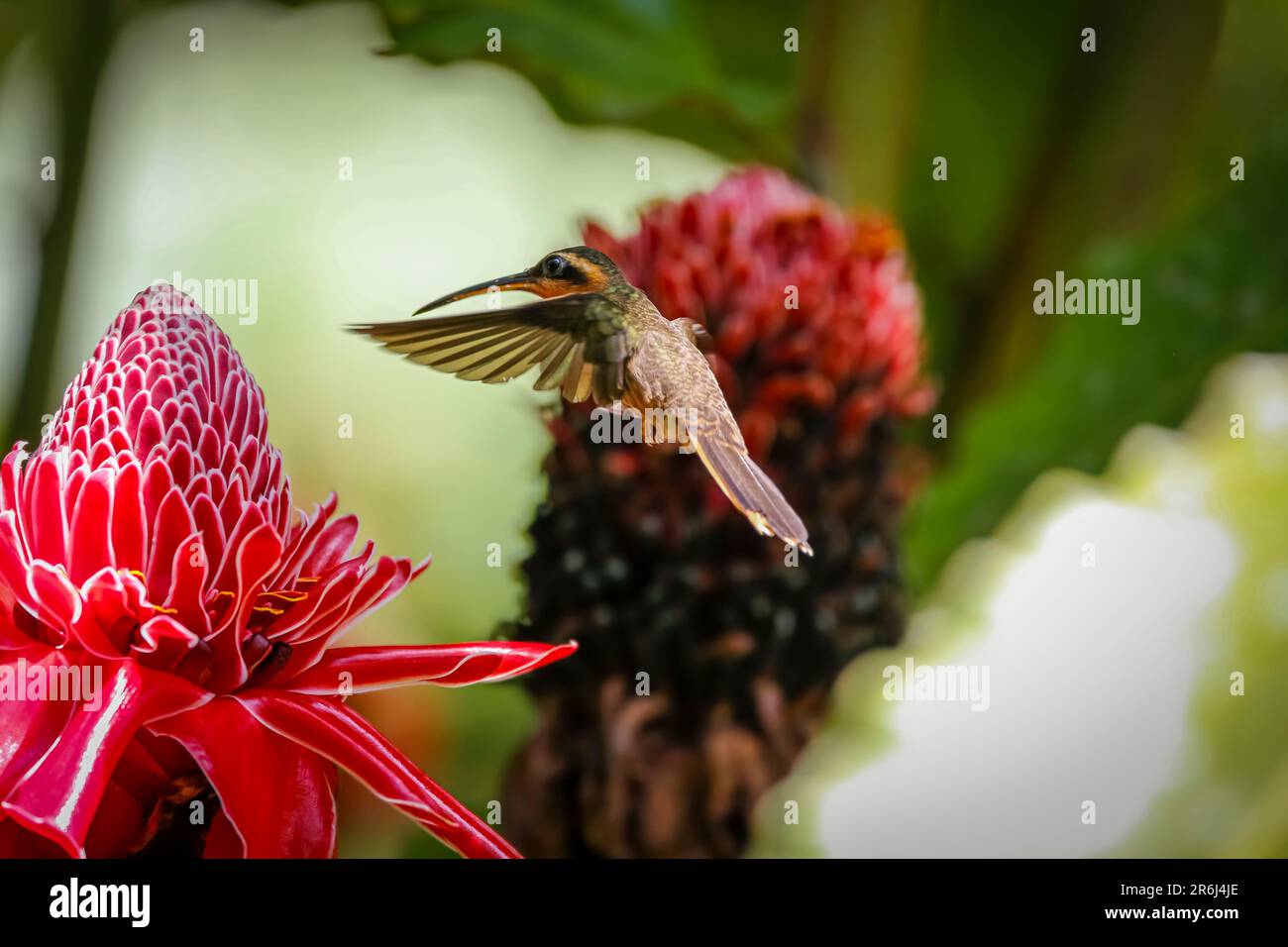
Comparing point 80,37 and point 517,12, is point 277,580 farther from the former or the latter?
point 80,37

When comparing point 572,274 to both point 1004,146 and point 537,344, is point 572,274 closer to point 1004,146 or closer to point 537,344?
point 537,344

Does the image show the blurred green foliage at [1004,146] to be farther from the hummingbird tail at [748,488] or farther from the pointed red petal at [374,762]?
the pointed red petal at [374,762]

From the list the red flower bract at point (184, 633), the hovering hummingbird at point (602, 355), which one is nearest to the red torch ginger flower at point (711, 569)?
the hovering hummingbird at point (602, 355)

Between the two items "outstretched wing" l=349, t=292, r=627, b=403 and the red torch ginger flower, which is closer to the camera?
"outstretched wing" l=349, t=292, r=627, b=403

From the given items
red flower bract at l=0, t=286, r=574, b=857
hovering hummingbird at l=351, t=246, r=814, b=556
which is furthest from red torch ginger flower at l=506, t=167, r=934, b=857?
red flower bract at l=0, t=286, r=574, b=857

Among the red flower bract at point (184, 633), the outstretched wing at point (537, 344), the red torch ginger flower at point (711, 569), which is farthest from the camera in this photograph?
the red torch ginger flower at point (711, 569)

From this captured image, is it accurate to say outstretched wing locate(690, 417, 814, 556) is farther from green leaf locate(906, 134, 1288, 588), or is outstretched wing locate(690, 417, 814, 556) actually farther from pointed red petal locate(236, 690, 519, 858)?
green leaf locate(906, 134, 1288, 588)
